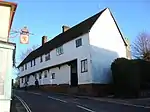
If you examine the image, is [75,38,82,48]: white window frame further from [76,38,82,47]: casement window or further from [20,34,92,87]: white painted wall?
[20,34,92,87]: white painted wall

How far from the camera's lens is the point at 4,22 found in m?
16.9

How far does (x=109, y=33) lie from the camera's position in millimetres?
→ 37344

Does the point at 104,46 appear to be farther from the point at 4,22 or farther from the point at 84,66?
the point at 4,22

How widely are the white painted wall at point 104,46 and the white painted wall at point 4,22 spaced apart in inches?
704

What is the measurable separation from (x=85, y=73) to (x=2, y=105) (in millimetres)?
20538

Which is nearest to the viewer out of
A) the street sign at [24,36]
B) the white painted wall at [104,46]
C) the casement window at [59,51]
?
the street sign at [24,36]

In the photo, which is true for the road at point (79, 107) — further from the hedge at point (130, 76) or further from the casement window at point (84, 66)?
the casement window at point (84, 66)

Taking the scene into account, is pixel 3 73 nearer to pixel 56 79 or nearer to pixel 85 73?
pixel 85 73

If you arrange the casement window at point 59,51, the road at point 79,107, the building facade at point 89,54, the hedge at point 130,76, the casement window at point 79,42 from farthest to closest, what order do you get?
the casement window at point 59,51 < the casement window at point 79,42 < the building facade at point 89,54 < the hedge at point 130,76 < the road at point 79,107

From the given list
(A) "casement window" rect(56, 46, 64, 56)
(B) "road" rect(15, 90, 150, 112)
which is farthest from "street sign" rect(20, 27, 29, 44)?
(A) "casement window" rect(56, 46, 64, 56)

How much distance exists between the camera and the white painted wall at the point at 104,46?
3447cm

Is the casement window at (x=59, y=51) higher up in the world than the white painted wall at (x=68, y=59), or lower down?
higher up

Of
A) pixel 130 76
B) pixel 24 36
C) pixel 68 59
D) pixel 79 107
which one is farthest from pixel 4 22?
pixel 68 59

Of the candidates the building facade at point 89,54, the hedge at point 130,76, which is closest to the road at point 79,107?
the hedge at point 130,76
